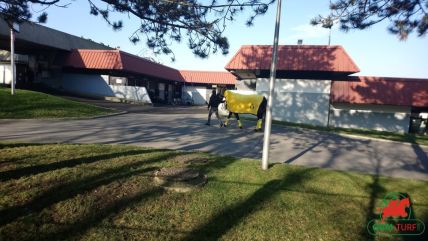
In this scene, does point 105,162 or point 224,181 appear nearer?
point 224,181

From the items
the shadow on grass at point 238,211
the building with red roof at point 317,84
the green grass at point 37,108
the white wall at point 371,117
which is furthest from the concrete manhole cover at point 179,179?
the white wall at point 371,117

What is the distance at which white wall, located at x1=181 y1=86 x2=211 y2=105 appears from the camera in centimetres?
4500

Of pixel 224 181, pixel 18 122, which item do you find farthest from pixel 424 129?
pixel 18 122

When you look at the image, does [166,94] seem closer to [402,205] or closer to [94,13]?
[94,13]

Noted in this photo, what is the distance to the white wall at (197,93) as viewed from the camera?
148 feet

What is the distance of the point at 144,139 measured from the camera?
36.2ft

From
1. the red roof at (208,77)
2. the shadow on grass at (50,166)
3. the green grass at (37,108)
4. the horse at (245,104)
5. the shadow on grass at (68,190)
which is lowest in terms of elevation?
the shadow on grass at (68,190)

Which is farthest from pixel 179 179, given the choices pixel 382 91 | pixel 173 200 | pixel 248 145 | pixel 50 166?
pixel 382 91

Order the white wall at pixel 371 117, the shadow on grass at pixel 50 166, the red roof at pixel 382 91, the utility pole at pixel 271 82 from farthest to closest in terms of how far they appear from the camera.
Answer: the white wall at pixel 371 117
the red roof at pixel 382 91
the utility pole at pixel 271 82
the shadow on grass at pixel 50 166

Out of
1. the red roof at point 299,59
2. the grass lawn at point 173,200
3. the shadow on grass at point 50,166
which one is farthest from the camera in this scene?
the red roof at point 299,59

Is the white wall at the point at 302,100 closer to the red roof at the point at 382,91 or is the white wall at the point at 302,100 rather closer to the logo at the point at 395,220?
the red roof at the point at 382,91

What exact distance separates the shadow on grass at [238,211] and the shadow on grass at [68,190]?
7.13 feet

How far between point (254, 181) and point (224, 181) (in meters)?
0.64

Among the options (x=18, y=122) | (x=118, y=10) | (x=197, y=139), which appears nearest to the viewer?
(x=118, y=10)
